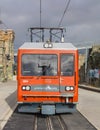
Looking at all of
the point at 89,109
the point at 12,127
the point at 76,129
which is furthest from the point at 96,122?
the point at 89,109

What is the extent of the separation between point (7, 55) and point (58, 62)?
6838 cm

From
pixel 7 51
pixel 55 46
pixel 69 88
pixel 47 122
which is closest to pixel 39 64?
pixel 55 46

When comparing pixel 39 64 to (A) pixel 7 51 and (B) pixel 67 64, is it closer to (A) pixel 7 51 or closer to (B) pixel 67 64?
(B) pixel 67 64

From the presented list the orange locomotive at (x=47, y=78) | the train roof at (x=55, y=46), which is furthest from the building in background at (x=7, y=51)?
the orange locomotive at (x=47, y=78)

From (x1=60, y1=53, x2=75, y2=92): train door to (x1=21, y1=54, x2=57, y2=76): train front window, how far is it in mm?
313

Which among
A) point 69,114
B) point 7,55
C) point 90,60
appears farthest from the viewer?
point 7,55

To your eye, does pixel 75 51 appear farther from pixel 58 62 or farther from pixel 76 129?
pixel 76 129

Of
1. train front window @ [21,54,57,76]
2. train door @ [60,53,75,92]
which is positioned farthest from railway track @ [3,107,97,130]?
train front window @ [21,54,57,76]

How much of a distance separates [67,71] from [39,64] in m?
1.13

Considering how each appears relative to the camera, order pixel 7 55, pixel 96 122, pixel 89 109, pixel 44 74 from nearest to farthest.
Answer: pixel 96 122 → pixel 44 74 → pixel 89 109 → pixel 7 55

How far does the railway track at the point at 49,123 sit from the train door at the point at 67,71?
48.4 inches

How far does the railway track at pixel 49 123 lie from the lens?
49.5 ft

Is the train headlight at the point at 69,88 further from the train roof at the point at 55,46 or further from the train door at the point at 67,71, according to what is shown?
the train roof at the point at 55,46

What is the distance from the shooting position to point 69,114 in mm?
19562
